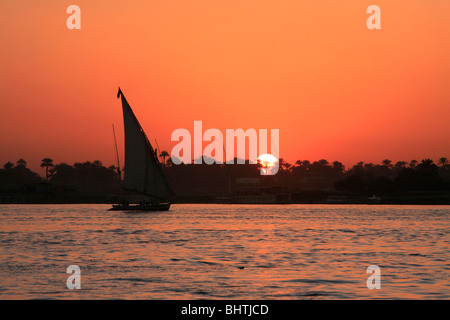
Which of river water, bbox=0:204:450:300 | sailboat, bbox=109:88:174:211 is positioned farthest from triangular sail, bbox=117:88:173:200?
river water, bbox=0:204:450:300

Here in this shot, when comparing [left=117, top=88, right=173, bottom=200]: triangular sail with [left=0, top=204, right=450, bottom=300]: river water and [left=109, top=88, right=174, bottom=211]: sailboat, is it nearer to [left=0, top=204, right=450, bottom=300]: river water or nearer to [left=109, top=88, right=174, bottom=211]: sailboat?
[left=109, top=88, right=174, bottom=211]: sailboat

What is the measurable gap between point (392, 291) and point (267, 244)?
27.6 m

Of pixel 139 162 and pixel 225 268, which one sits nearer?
pixel 225 268

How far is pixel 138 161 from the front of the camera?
388 feet

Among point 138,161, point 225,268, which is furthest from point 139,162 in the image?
point 225,268

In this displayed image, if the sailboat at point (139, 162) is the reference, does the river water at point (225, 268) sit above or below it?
below

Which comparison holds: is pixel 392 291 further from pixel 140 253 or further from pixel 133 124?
pixel 133 124

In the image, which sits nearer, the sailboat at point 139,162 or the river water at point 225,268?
the river water at point 225,268

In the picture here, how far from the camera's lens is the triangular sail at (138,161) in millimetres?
115188

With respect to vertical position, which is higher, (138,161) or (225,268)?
(138,161)

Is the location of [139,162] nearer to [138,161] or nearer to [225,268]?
[138,161]

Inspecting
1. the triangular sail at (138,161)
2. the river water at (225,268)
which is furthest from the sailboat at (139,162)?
the river water at (225,268)

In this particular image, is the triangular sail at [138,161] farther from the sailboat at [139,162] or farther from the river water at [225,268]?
the river water at [225,268]
